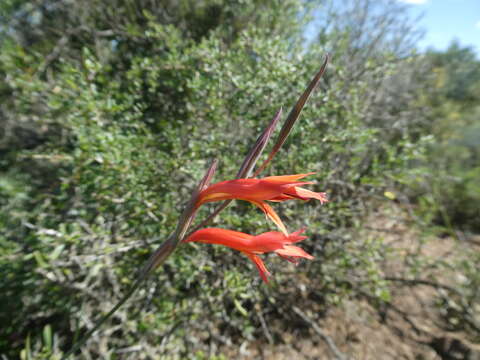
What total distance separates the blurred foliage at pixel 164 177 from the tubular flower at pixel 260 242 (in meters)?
0.79

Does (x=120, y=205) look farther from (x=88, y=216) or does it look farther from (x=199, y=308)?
(x=199, y=308)

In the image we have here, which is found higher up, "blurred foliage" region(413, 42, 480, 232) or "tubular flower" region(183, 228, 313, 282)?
"blurred foliage" region(413, 42, 480, 232)

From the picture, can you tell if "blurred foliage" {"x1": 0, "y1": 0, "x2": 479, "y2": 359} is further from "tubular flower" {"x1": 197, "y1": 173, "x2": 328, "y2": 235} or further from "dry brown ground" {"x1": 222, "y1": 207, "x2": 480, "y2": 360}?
"tubular flower" {"x1": 197, "y1": 173, "x2": 328, "y2": 235}

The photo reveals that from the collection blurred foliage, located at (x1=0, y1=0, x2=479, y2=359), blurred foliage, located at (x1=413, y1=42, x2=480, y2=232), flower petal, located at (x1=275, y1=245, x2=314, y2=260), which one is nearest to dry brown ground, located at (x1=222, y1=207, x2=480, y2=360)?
blurred foliage, located at (x1=0, y1=0, x2=479, y2=359)

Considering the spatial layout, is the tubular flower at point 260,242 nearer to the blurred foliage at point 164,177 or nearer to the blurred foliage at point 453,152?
the blurred foliage at point 164,177

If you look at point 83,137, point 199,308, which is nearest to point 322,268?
point 199,308

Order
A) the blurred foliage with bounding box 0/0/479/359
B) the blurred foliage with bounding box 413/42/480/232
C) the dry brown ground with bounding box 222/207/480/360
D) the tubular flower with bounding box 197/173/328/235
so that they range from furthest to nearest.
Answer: the blurred foliage with bounding box 413/42/480/232 < the dry brown ground with bounding box 222/207/480/360 < the blurred foliage with bounding box 0/0/479/359 < the tubular flower with bounding box 197/173/328/235

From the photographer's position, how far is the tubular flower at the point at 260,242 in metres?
0.59

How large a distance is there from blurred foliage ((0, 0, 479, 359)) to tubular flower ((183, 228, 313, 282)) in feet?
2.60

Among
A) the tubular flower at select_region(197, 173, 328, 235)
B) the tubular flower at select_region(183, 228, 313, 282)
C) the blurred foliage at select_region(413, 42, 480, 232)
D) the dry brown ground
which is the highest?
the blurred foliage at select_region(413, 42, 480, 232)

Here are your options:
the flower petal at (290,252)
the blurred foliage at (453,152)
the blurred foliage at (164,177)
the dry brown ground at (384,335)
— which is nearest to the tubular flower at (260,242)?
the flower petal at (290,252)

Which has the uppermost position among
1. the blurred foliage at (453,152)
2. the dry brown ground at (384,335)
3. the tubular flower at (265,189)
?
the blurred foliage at (453,152)

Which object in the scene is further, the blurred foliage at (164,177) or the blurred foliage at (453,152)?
the blurred foliage at (453,152)

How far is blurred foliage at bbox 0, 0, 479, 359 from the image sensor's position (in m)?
1.52
